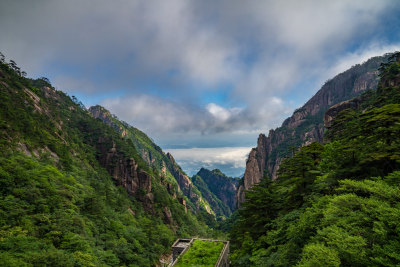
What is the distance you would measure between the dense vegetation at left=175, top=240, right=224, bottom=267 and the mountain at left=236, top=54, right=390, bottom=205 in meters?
90.9

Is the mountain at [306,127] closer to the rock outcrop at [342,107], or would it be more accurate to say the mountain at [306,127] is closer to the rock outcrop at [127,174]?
the rock outcrop at [342,107]

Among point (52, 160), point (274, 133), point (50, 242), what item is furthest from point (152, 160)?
point (50, 242)

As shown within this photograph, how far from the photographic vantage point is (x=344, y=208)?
10.2 meters

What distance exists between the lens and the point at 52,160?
129 feet

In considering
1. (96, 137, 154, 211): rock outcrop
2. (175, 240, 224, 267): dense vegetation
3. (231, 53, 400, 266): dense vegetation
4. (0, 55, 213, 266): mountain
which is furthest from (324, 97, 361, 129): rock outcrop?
(96, 137, 154, 211): rock outcrop

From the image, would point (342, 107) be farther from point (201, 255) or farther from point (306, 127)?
point (306, 127)

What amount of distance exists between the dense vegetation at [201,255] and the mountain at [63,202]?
9621 millimetres

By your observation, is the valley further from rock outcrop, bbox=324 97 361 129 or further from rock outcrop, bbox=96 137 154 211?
rock outcrop, bbox=324 97 361 129

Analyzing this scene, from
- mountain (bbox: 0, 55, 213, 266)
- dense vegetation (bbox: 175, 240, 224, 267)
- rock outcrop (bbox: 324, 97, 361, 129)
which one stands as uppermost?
rock outcrop (bbox: 324, 97, 361, 129)

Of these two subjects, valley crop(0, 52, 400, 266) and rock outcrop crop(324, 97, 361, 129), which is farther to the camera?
rock outcrop crop(324, 97, 361, 129)

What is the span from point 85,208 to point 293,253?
35.7 m

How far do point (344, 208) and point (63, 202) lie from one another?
106 ft

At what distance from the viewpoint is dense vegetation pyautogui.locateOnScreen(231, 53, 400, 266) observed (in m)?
7.97

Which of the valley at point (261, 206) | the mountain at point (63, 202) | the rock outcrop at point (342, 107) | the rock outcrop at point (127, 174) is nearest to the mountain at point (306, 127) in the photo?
the rock outcrop at point (342, 107)
